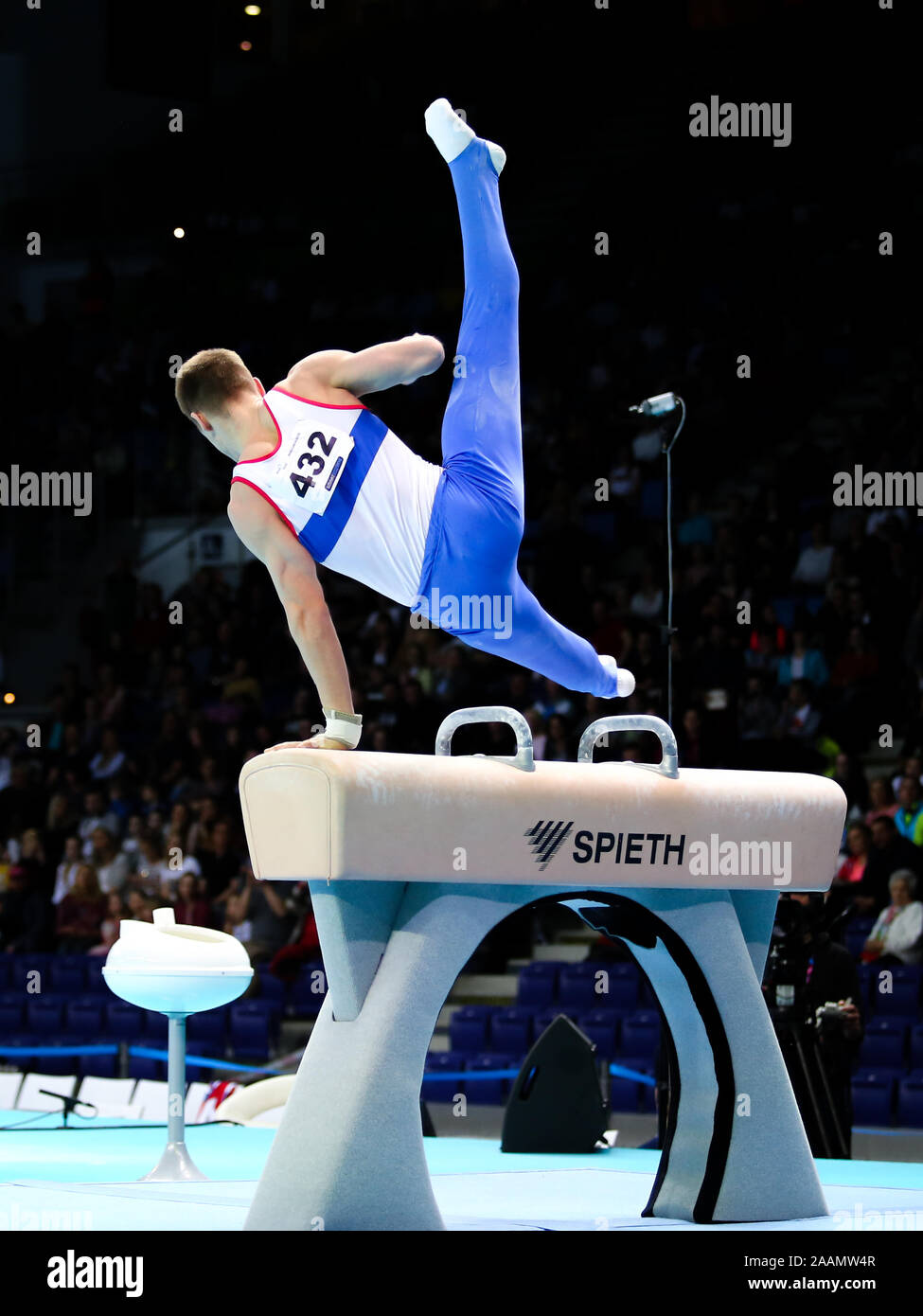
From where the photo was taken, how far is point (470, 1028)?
9.25 meters

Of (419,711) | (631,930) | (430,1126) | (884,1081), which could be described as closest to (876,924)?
(884,1081)

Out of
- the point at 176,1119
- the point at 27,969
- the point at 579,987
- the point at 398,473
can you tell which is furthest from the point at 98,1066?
the point at 398,473

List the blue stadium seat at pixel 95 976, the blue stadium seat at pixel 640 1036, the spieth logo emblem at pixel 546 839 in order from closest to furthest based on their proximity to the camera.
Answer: the spieth logo emblem at pixel 546 839 < the blue stadium seat at pixel 640 1036 < the blue stadium seat at pixel 95 976

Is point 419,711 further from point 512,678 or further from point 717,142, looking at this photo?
point 717,142

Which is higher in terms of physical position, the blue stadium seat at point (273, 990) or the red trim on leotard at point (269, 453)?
the red trim on leotard at point (269, 453)

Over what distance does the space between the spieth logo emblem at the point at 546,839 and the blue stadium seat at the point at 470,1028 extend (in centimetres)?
547

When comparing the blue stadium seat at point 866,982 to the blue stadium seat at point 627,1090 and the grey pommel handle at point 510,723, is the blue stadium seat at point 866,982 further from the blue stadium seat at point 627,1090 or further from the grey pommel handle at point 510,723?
the grey pommel handle at point 510,723

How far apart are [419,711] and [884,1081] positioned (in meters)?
Answer: 4.23

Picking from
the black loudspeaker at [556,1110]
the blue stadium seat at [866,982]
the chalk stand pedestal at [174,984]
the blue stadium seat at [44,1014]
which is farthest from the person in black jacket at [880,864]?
the blue stadium seat at [44,1014]

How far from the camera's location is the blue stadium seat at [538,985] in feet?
30.6

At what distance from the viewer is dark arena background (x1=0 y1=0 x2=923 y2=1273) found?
29.1 feet

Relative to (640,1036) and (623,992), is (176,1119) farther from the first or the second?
(623,992)

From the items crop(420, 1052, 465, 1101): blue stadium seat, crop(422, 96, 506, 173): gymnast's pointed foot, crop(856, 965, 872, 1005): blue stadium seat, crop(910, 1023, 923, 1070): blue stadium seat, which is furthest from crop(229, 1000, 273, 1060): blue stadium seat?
crop(422, 96, 506, 173): gymnast's pointed foot

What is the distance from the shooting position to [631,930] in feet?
14.2
